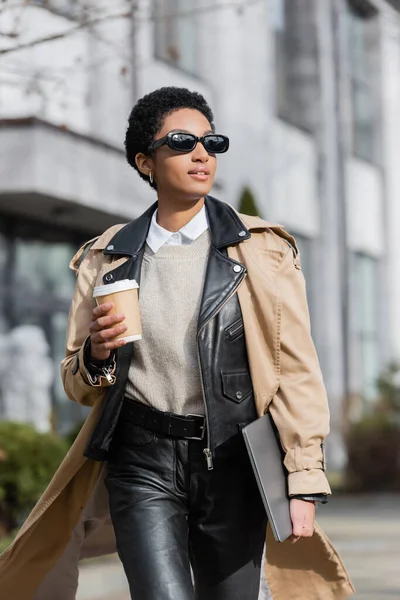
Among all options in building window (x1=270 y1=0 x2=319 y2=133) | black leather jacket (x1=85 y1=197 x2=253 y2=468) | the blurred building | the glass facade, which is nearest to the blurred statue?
the glass facade

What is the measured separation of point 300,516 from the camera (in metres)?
4.05

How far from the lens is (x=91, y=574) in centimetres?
890

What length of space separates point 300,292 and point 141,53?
13136mm

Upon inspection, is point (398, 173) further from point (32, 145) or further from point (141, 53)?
point (32, 145)

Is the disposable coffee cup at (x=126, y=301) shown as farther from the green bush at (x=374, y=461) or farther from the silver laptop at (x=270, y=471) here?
the green bush at (x=374, y=461)

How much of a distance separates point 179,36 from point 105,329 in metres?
15.7

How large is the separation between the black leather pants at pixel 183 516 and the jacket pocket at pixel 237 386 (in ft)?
0.44

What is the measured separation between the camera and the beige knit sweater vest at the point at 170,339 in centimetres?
412

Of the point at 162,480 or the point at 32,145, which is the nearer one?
the point at 162,480

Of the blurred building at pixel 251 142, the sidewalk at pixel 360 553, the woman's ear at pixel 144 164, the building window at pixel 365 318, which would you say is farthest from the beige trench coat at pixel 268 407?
the building window at pixel 365 318

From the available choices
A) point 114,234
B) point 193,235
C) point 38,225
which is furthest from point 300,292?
point 38,225

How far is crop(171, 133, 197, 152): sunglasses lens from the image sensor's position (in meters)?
4.22

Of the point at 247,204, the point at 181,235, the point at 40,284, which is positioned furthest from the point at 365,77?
the point at 181,235

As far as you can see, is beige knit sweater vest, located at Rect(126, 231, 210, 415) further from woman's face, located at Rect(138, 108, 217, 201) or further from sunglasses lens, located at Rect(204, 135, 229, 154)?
sunglasses lens, located at Rect(204, 135, 229, 154)
